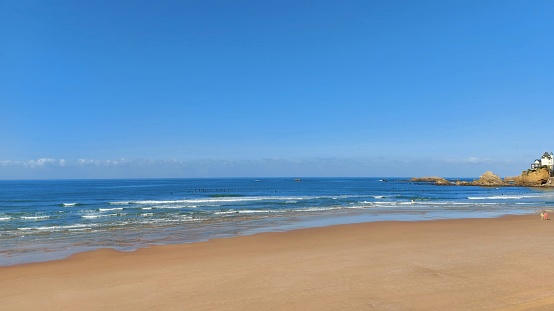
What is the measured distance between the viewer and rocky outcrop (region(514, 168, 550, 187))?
93.0 meters

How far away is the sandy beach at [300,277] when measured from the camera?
6.68 metres

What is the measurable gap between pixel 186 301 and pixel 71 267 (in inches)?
218

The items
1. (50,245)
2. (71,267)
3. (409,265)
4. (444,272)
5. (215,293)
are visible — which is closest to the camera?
(215,293)

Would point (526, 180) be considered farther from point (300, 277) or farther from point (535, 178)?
point (300, 277)

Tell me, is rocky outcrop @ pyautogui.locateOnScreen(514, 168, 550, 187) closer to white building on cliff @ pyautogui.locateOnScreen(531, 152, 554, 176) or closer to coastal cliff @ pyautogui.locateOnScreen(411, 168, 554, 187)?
coastal cliff @ pyautogui.locateOnScreen(411, 168, 554, 187)

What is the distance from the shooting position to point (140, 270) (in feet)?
31.5

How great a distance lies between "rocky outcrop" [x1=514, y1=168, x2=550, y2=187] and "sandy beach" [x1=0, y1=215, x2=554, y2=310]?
100 meters

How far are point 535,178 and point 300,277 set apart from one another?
370 feet

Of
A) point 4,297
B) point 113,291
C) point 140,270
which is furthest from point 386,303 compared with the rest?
point 4,297

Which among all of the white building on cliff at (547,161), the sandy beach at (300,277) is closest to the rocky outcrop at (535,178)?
the white building on cliff at (547,161)

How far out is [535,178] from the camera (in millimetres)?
95688

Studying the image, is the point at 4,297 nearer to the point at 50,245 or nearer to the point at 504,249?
the point at 50,245

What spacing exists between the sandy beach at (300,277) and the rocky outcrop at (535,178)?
3941 inches

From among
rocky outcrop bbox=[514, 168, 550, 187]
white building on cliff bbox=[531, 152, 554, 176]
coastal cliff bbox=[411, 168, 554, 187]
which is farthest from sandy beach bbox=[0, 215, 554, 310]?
white building on cliff bbox=[531, 152, 554, 176]
